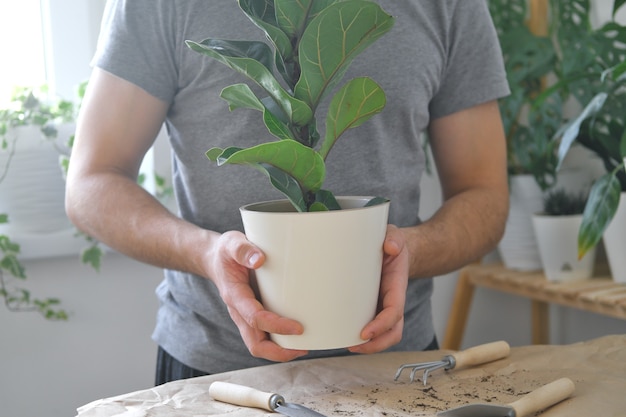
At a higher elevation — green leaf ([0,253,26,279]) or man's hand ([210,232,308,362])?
man's hand ([210,232,308,362])

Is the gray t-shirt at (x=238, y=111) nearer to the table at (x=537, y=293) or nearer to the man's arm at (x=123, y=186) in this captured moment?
the man's arm at (x=123, y=186)

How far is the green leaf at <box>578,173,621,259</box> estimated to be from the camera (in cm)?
137

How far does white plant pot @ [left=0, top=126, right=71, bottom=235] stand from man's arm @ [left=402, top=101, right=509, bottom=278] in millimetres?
736

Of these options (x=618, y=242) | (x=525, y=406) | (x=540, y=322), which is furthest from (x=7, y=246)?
(x=540, y=322)

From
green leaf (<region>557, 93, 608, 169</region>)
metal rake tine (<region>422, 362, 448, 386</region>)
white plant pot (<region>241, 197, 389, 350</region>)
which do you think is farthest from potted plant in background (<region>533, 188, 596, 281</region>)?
white plant pot (<region>241, 197, 389, 350</region>)

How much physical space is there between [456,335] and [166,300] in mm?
996

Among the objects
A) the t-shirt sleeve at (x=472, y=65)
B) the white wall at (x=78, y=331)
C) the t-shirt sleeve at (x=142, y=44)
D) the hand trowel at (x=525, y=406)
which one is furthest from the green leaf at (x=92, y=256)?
the hand trowel at (x=525, y=406)

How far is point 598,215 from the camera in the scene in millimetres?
1375

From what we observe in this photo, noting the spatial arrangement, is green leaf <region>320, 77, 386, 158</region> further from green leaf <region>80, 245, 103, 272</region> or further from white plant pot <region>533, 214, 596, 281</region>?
white plant pot <region>533, 214, 596, 281</region>

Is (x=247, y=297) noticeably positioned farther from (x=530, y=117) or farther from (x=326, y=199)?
(x=530, y=117)

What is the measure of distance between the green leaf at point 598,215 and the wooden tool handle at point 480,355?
1.98 ft

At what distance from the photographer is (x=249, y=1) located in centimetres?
67

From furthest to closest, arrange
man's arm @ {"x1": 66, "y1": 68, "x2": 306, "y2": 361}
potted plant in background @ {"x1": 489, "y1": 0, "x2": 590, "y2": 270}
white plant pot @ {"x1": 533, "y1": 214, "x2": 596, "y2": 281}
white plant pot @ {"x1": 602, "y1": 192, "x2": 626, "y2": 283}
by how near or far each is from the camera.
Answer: potted plant in background @ {"x1": 489, "y1": 0, "x2": 590, "y2": 270} < white plant pot @ {"x1": 533, "y1": 214, "x2": 596, "y2": 281} < white plant pot @ {"x1": 602, "y1": 192, "x2": 626, "y2": 283} < man's arm @ {"x1": 66, "y1": 68, "x2": 306, "y2": 361}

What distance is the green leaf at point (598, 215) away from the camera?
1.37m
